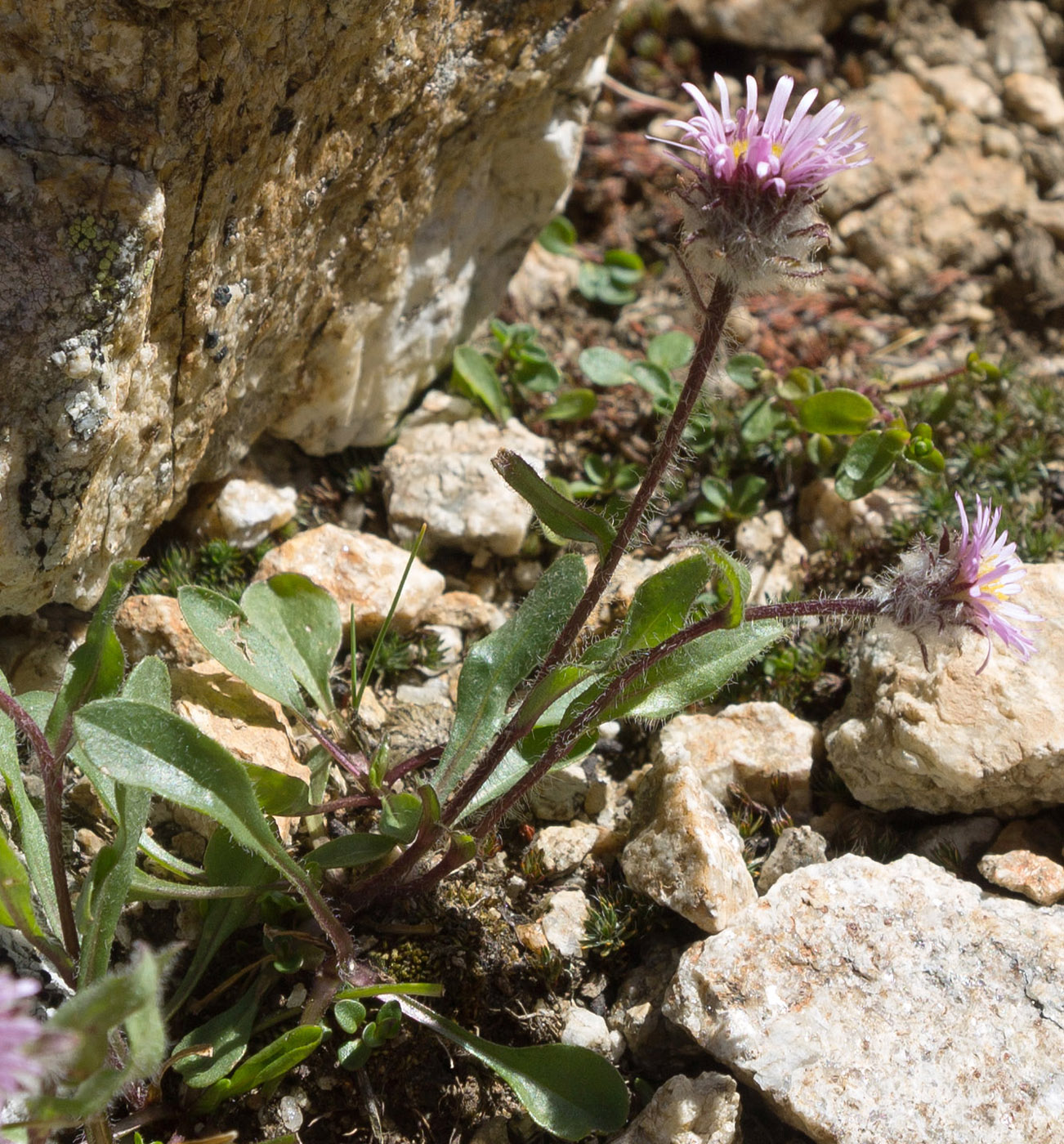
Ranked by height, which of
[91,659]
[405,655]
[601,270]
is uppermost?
[601,270]

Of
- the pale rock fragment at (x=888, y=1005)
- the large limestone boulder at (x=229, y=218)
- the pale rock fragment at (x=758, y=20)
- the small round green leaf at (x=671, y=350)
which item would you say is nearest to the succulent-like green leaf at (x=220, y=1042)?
the pale rock fragment at (x=888, y=1005)

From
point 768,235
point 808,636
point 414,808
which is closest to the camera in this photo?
point 768,235

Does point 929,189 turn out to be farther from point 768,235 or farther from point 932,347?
point 768,235

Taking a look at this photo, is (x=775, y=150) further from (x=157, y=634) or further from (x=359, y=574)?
(x=157, y=634)

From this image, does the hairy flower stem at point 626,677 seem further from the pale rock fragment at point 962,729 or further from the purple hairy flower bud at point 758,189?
the purple hairy flower bud at point 758,189

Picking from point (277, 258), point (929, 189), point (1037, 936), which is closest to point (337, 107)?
point (277, 258)

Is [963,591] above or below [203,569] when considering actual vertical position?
above

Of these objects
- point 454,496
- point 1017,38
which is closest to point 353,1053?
point 454,496
